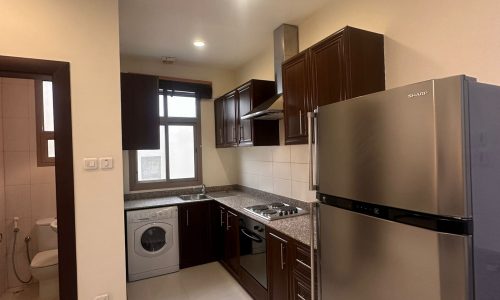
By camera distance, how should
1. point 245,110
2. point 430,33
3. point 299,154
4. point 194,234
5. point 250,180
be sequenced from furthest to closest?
point 250,180
point 194,234
point 245,110
point 299,154
point 430,33

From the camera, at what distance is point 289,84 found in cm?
240

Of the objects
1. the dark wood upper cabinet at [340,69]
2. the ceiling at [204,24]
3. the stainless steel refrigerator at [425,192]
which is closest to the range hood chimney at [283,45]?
the ceiling at [204,24]

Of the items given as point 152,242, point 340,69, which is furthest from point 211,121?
point 340,69

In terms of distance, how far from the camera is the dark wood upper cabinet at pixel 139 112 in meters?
3.08

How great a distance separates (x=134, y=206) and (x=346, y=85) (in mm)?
2795

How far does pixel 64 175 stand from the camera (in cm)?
198

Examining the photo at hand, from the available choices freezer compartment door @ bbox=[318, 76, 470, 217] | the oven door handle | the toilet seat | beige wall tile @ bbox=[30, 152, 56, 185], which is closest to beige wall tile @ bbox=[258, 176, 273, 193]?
the oven door handle

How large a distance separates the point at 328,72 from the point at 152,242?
286 centimetres

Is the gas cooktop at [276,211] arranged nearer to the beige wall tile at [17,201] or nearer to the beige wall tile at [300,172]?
the beige wall tile at [300,172]

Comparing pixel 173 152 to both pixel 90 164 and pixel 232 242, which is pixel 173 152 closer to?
pixel 232 242

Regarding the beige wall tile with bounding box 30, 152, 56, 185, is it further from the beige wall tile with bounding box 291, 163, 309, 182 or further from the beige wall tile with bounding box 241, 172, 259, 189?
the beige wall tile with bounding box 291, 163, 309, 182

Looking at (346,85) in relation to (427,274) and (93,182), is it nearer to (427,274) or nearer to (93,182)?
(427,274)

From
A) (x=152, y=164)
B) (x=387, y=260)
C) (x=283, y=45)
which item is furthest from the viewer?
(x=152, y=164)

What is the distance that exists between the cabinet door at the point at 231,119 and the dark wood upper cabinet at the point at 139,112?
97 cm
